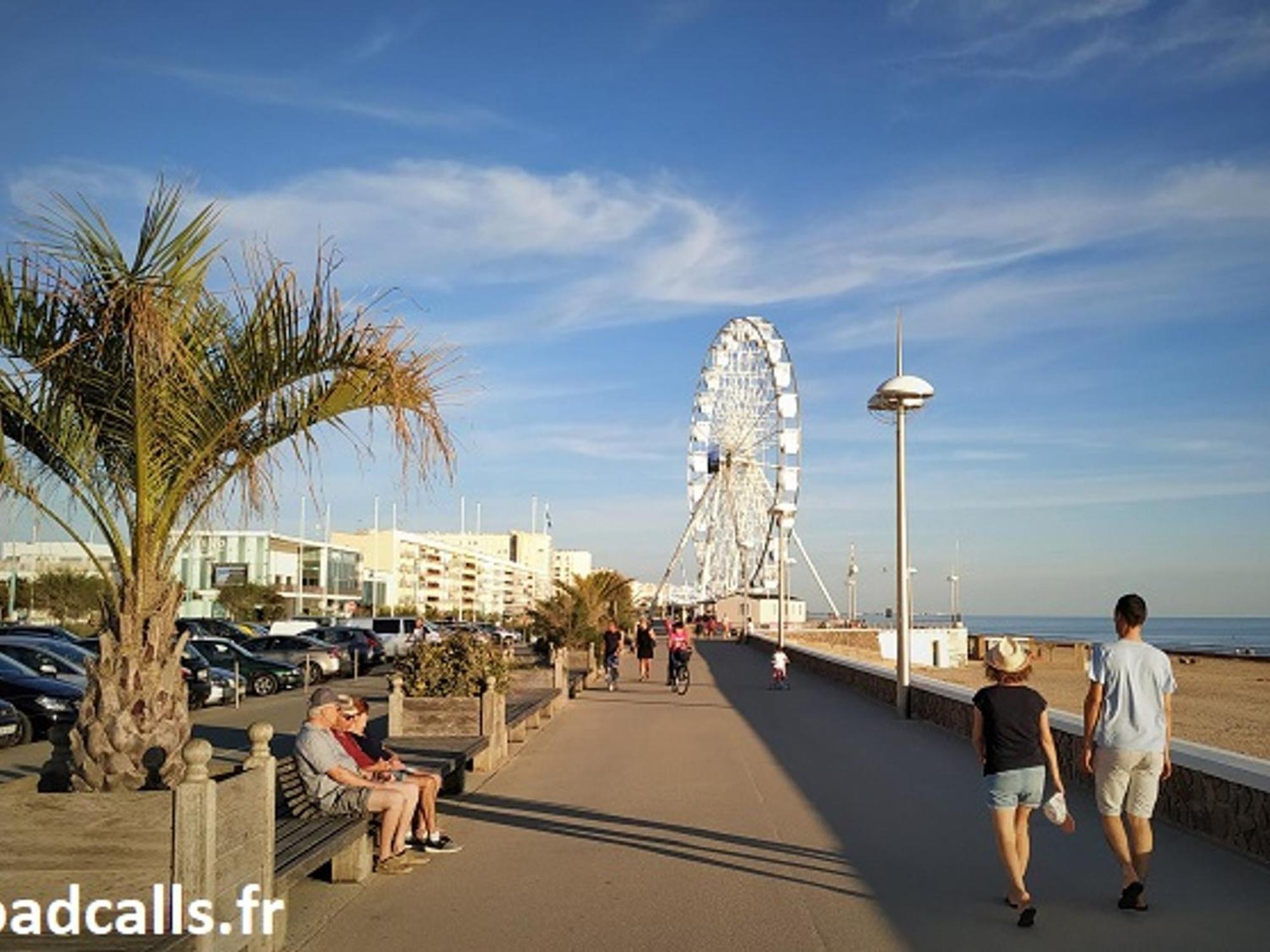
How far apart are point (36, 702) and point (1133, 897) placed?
1624cm

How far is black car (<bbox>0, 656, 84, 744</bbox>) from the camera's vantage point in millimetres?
18719

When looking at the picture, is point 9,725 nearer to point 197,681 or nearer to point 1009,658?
point 197,681

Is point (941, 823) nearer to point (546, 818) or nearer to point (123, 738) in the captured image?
point (546, 818)

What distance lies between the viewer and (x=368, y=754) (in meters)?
9.55

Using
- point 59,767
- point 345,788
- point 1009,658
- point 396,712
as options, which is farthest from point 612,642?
point 59,767

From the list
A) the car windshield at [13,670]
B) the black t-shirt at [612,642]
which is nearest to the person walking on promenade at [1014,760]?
the car windshield at [13,670]

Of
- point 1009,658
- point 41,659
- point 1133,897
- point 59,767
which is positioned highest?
point 1009,658

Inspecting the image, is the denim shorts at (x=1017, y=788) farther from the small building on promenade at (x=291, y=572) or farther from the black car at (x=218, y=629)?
the small building on promenade at (x=291, y=572)

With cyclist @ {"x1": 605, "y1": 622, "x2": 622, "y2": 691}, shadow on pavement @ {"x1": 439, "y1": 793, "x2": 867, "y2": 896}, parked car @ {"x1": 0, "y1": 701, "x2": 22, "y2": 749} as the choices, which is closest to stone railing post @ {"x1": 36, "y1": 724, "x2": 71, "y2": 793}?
shadow on pavement @ {"x1": 439, "y1": 793, "x2": 867, "y2": 896}

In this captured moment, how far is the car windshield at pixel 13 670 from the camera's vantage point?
19.7m

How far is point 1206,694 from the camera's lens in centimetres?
4241

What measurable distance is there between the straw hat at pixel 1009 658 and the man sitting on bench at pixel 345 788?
384 cm

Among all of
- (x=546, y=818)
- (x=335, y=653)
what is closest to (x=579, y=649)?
(x=335, y=653)

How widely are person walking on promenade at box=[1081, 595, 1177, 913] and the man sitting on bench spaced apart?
14.0 feet
